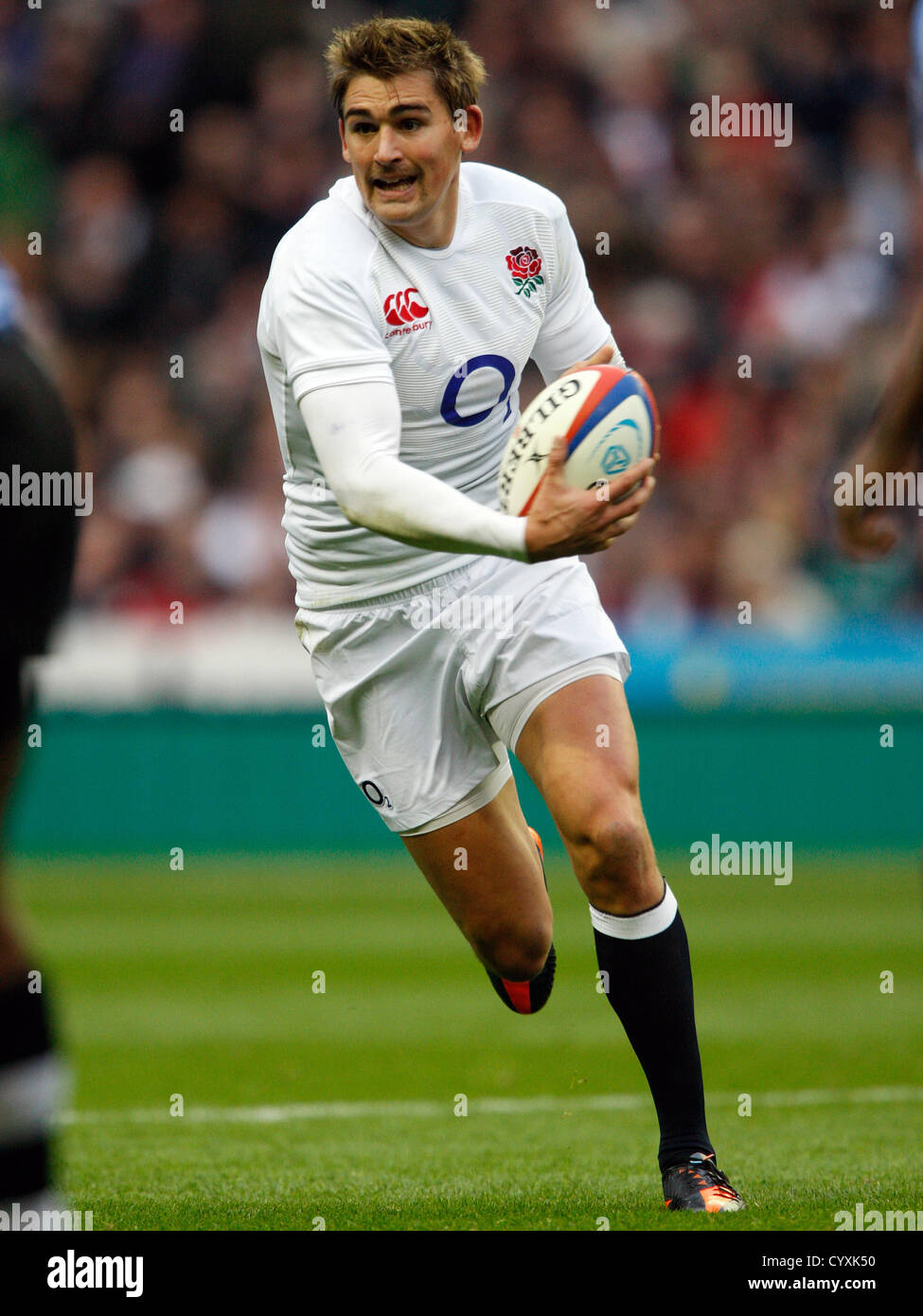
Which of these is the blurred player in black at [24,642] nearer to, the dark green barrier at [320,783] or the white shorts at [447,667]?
the white shorts at [447,667]

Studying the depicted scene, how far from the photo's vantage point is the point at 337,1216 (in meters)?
4.81

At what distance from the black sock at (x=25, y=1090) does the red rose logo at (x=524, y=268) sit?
2.71m

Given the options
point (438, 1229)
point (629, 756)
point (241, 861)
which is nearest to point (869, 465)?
point (629, 756)

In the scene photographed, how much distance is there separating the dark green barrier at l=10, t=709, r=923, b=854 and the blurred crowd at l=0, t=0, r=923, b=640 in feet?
4.21

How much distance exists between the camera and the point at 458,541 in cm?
448

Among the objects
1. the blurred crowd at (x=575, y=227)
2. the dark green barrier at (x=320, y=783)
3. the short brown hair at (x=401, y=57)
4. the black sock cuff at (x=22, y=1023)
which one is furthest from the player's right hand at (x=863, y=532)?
the blurred crowd at (x=575, y=227)

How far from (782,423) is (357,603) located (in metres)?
10.6

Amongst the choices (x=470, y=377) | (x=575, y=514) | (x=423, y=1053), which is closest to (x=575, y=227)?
(x=423, y=1053)

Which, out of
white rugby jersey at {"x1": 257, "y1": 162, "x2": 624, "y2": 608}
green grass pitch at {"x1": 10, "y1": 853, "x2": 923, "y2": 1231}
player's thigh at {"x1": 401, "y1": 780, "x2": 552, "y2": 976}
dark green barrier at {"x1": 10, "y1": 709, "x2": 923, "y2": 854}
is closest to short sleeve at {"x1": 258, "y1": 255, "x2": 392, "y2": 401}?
white rugby jersey at {"x1": 257, "y1": 162, "x2": 624, "y2": 608}

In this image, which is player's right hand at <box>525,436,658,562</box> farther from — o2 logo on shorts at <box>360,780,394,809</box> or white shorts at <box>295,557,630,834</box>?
o2 logo on shorts at <box>360,780,394,809</box>

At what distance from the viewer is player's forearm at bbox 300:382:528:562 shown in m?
4.45

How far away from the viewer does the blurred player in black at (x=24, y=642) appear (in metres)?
3.13

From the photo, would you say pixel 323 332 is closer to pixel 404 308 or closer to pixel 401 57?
pixel 404 308
